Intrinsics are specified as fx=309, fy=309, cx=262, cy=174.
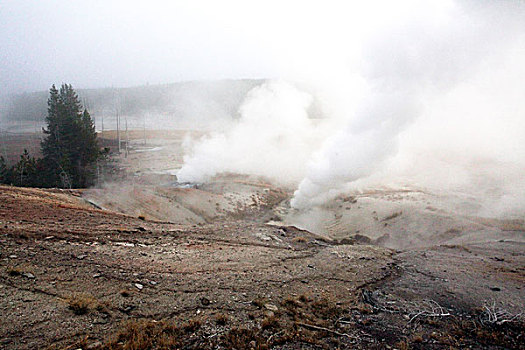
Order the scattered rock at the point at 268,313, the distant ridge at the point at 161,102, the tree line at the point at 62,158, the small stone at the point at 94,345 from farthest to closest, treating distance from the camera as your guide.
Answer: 1. the distant ridge at the point at 161,102
2. the tree line at the point at 62,158
3. the scattered rock at the point at 268,313
4. the small stone at the point at 94,345

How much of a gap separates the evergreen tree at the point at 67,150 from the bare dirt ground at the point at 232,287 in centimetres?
1666

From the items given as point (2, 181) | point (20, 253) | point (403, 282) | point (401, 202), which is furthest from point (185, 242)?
point (2, 181)

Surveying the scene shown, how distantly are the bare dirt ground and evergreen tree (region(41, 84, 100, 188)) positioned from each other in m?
16.7

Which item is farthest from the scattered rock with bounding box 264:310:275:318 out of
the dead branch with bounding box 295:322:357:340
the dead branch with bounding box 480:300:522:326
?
the dead branch with bounding box 480:300:522:326

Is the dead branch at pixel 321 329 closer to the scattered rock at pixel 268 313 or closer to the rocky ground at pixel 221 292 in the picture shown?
the rocky ground at pixel 221 292

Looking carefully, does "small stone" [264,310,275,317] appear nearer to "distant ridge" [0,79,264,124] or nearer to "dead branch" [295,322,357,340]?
"dead branch" [295,322,357,340]

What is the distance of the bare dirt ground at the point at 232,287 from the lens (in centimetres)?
614

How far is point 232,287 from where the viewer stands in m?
8.36

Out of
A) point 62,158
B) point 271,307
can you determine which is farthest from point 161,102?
point 271,307

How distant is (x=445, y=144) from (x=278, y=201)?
145 feet

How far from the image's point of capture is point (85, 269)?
320 inches

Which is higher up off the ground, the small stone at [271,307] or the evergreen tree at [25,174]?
the evergreen tree at [25,174]

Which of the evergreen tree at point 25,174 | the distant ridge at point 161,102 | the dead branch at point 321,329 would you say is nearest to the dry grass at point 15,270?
the dead branch at point 321,329

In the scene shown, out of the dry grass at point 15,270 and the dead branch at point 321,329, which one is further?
the dry grass at point 15,270
